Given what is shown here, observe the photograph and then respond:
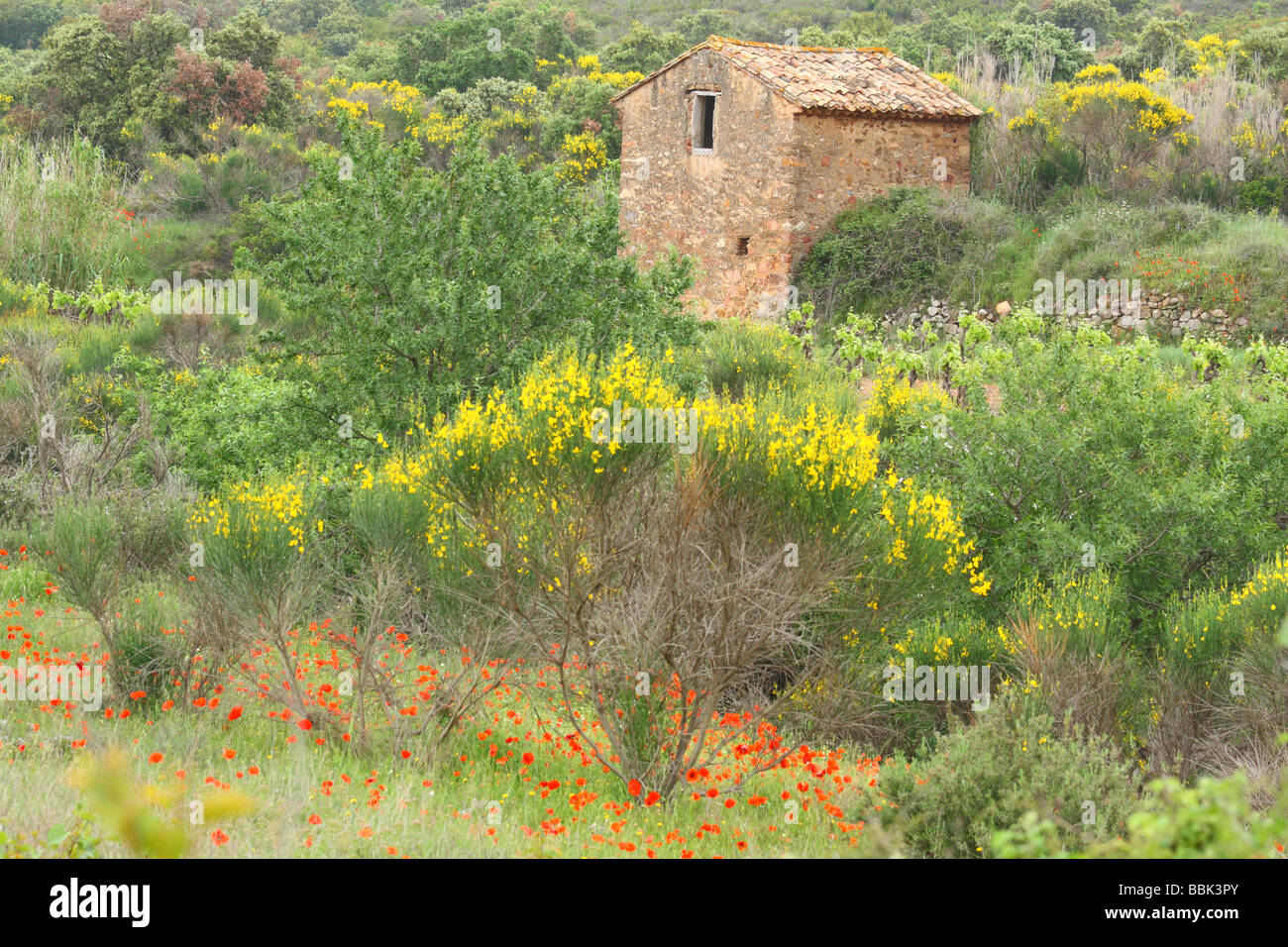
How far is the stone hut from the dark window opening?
17 mm

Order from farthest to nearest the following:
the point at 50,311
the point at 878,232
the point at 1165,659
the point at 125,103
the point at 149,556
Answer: the point at 125,103, the point at 878,232, the point at 50,311, the point at 149,556, the point at 1165,659

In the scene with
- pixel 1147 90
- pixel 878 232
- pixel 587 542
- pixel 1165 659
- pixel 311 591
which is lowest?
pixel 1165 659

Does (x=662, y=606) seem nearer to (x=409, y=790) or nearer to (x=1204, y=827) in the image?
(x=409, y=790)

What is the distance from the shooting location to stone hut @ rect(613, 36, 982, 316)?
19203mm

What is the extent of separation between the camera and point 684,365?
36.2 ft

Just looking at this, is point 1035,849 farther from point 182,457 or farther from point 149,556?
point 182,457

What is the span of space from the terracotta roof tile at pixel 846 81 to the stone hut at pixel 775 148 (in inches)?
1.0

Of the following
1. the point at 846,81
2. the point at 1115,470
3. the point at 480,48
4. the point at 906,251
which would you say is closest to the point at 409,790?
the point at 1115,470

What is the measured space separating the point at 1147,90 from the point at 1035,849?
20458 millimetres

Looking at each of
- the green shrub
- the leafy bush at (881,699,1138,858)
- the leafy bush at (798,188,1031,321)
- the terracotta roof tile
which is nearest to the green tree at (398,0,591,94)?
the terracotta roof tile

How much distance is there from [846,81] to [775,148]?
1.90m

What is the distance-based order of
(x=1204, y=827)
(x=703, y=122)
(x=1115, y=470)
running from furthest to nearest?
(x=703, y=122) < (x=1115, y=470) < (x=1204, y=827)

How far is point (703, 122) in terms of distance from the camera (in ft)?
68.1

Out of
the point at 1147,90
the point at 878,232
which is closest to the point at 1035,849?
the point at 878,232
